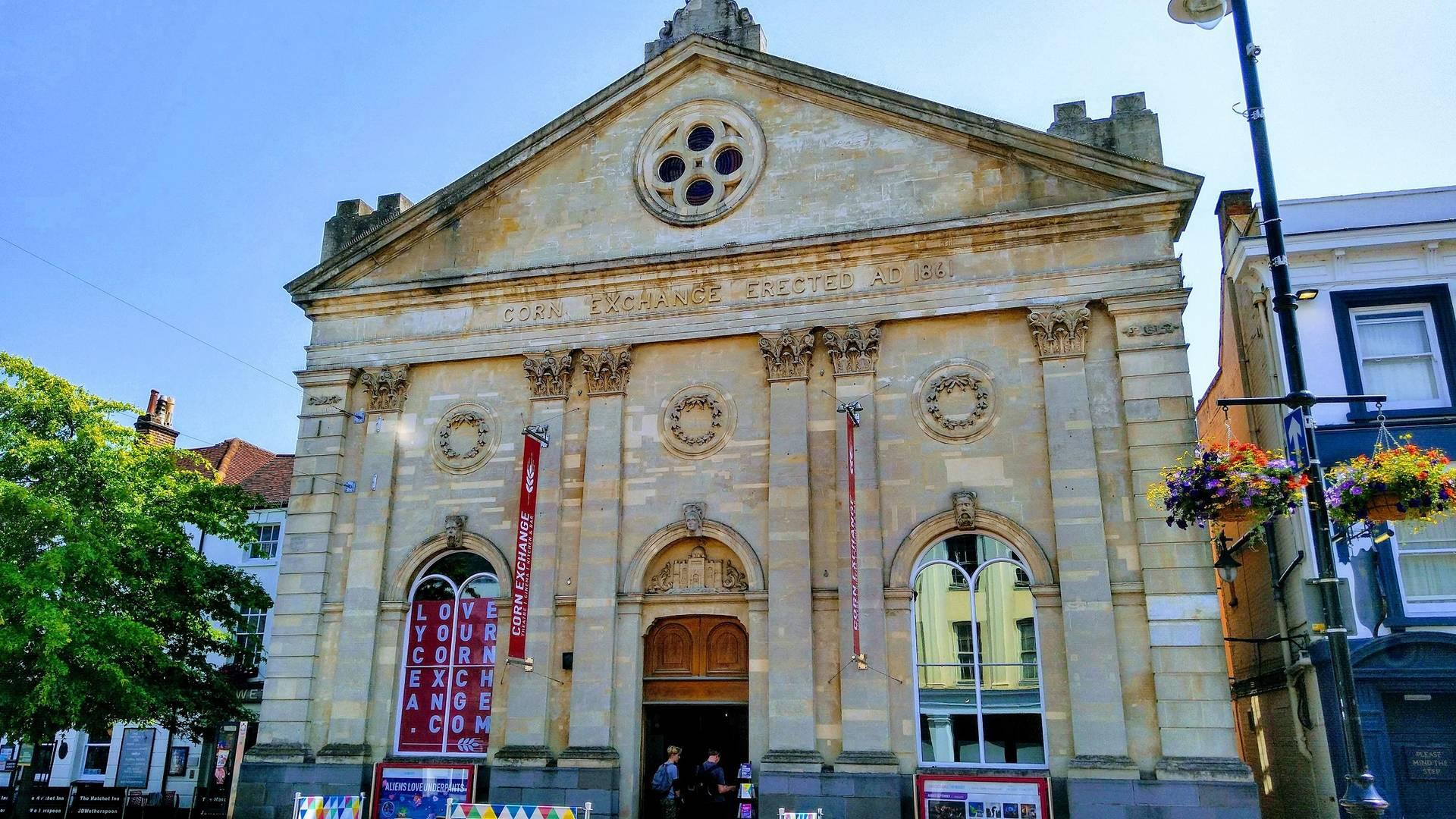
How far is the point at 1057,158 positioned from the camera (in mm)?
18641

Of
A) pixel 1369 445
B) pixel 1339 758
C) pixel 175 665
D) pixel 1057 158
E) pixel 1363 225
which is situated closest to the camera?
pixel 1339 758

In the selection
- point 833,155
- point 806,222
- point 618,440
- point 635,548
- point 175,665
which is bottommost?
point 175,665

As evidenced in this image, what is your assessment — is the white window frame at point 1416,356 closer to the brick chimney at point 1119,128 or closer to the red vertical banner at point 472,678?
the brick chimney at point 1119,128

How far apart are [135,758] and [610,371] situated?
63.4 feet

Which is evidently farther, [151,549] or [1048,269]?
[151,549]

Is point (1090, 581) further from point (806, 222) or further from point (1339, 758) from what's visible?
point (806, 222)

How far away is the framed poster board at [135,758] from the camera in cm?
2884

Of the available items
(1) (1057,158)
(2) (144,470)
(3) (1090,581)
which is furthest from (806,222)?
(2) (144,470)

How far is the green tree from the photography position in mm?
19109

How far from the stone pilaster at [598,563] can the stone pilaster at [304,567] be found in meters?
5.11

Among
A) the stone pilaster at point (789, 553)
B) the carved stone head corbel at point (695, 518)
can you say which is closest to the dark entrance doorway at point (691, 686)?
the stone pilaster at point (789, 553)

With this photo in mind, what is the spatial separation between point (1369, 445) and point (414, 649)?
16.3m

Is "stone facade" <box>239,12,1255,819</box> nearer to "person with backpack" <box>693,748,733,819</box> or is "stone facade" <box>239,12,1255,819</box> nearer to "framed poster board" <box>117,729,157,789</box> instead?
"person with backpack" <box>693,748,733,819</box>

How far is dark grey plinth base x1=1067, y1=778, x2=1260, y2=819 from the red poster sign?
9832mm
